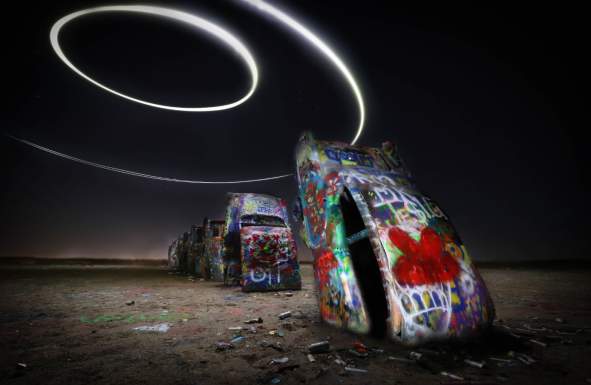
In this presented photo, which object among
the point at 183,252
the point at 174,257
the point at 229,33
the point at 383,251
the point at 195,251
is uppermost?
the point at 229,33

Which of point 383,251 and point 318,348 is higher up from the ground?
point 383,251

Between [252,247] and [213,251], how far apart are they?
3758mm

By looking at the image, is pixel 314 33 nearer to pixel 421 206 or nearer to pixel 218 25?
pixel 218 25

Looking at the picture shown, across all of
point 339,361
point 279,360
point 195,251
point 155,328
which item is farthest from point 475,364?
point 195,251

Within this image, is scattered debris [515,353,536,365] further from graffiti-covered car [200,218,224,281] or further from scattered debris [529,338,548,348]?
graffiti-covered car [200,218,224,281]

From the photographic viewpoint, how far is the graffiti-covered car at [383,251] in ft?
8.76

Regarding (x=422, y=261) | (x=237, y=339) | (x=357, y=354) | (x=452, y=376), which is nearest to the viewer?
(x=452, y=376)

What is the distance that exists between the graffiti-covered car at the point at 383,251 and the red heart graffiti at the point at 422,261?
0.5 inches

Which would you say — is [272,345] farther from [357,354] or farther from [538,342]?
[538,342]

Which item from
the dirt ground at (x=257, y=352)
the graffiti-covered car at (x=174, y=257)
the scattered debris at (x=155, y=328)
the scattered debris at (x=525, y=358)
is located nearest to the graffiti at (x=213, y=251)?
the dirt ground at (x=257, y=352)

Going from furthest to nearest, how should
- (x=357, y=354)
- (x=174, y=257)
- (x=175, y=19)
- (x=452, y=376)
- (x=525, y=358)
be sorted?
(x=174, y=257) → (x=175, y=19) → (x=357, y=354) → (x=525, y=358) → (x=452, y=376)

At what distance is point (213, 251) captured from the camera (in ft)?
34.1

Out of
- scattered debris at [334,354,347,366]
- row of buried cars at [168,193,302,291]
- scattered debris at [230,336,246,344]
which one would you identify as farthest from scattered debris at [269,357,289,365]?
row of buried cars at [168,193,302,291]

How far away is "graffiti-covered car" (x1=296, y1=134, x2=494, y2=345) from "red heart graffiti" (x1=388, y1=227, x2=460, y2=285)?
0.04 feet
